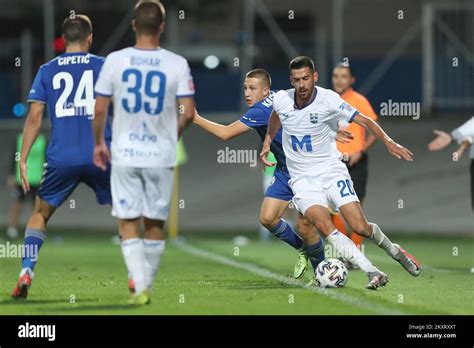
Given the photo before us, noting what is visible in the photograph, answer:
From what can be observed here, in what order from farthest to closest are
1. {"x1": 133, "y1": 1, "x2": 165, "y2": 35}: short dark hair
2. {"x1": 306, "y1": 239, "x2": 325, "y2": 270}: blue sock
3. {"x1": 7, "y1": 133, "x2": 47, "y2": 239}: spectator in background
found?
{"x1": 7, "y1": 133, "x2": 47, "y2": 239}: spectator in background < {"x1": 306, "y1": 239, "x2": 325, "y2": 270}: blue sock < {"x1": 133, "y1": 1, "x2": 165, "y2": 35}: short dark hair

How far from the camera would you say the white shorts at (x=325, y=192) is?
505 inches

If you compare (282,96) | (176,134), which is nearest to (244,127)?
(282,96)

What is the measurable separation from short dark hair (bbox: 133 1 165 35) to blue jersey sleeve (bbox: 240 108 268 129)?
3.23 metres

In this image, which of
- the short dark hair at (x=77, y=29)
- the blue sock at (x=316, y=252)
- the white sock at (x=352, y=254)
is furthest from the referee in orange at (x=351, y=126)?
the short dark hair at (x=77, y=29)

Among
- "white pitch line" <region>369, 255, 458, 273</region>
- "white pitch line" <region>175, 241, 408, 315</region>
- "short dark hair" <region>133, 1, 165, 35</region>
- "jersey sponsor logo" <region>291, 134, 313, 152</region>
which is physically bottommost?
"white pitch line" <region>369, 255, 458, 273</region>

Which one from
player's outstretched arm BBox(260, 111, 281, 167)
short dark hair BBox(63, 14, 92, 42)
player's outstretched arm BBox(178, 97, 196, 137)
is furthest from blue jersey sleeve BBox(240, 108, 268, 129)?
player's outstretched arm BBox(178, 97, 196, 137)

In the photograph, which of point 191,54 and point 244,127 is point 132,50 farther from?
point 191,54

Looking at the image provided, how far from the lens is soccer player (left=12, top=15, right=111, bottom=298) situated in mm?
11633

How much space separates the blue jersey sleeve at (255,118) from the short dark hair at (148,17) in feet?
10.6

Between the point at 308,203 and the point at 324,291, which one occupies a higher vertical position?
the point at 308,203

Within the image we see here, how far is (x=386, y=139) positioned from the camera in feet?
39.4

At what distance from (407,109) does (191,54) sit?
6.51 meters

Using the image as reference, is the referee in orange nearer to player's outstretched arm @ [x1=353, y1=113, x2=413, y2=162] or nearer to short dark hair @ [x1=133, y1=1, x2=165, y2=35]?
player's outstretched arm @ [x1=353, y1=113, x2=413, y2=162]

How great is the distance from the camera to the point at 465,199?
27.1 metres
